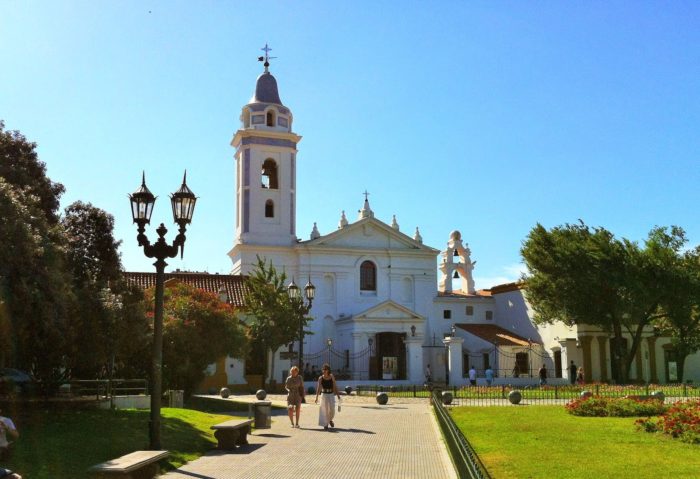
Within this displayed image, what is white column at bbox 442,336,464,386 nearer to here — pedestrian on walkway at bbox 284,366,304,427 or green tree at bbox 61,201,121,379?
pedestrian on walkway at bbox 284,366,304,427

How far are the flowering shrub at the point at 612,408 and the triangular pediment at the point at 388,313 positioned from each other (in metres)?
29.2

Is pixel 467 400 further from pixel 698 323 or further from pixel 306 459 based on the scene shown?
pixel 698 323

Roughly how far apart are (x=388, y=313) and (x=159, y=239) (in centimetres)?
3905

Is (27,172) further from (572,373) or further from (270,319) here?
(572,373)

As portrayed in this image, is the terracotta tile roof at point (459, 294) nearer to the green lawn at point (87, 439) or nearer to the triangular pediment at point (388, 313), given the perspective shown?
the triangular pediment at point (388, 313)

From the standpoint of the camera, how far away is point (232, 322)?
28953 mm

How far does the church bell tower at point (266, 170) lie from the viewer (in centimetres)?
5400

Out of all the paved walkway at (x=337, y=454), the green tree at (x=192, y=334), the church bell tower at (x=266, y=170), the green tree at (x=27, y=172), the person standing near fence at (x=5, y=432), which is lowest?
the paved walkway at (x=337, y=454)

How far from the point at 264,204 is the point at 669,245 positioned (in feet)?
85.7

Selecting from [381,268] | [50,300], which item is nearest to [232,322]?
[50,300]

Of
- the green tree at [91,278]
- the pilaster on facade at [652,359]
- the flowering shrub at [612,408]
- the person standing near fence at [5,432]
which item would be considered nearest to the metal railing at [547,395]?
the flowering shrub at [612,408]

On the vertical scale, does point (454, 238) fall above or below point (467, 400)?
above

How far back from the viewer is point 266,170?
182ft

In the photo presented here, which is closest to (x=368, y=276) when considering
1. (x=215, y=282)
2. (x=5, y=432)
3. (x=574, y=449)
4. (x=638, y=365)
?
(x=215, y=282)
